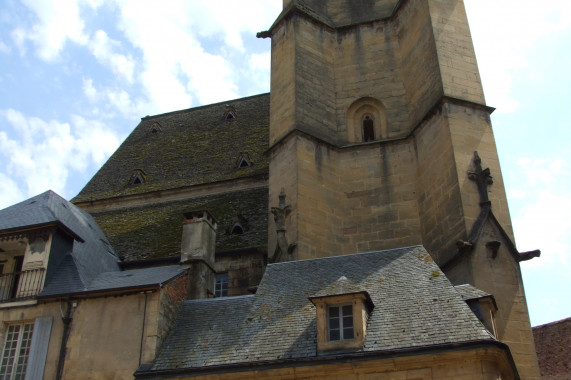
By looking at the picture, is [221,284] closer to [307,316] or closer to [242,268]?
[242,268]

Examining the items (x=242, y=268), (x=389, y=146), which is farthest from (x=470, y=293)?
(x=242, y=268)

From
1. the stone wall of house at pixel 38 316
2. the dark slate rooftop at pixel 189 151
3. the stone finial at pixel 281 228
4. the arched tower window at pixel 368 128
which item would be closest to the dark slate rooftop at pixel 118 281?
the stone wall of house at pixel 38 316

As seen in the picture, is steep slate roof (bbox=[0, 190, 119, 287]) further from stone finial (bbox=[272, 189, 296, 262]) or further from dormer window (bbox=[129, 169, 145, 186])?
dormer window (bbox=[129, 169, 145, 186])

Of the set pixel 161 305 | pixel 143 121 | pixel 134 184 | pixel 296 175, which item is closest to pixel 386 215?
pixel 296 175

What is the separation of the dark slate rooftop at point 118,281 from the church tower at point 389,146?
111 inches

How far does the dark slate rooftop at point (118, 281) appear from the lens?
11812 mm

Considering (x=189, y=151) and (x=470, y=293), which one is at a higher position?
(x=189, y=151)

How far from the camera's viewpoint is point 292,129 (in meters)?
16.5

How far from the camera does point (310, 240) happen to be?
15000mm

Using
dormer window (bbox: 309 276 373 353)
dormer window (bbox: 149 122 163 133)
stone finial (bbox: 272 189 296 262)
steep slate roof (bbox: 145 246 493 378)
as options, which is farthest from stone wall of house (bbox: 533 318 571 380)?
dormer window (bbox: 149 122 163 133)

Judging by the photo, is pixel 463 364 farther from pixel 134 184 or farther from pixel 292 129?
pixel 134 184

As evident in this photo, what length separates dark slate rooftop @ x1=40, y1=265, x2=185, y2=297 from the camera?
11812 mm

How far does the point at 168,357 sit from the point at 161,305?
102cm

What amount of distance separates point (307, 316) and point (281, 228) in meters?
4.39
